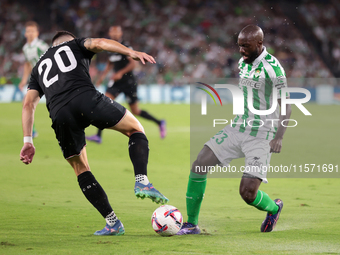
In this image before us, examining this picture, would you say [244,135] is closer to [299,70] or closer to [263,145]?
[263,145]

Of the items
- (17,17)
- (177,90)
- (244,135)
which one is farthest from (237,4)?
(244,135)

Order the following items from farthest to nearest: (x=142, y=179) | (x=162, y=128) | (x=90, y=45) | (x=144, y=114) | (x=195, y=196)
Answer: (x=162, y=128)
(x=144, y=114)
(x=195, y=196)
(x=90, y=45)
(x=142, y=179)

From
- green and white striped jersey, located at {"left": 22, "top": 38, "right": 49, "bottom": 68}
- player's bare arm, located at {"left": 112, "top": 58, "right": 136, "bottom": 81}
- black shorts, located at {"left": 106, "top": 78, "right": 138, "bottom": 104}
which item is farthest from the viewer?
green and white striped jersey, located at {"left": 22, "top": 38, "right": 49, "bottom": 68}

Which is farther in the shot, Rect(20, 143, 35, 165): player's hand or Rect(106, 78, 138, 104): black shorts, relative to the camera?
Rect(106, 78, 138, 104): black shorts

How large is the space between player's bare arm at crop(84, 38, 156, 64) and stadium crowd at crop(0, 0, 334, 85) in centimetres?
1963

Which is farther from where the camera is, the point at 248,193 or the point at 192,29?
the point at 192,29

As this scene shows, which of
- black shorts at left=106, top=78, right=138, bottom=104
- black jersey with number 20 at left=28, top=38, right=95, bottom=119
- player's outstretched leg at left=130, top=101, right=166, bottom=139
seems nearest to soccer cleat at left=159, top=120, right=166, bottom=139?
player's outstretched leg at left=130, top=101, right=166, bottom=139

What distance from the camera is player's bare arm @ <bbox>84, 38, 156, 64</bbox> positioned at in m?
4.11

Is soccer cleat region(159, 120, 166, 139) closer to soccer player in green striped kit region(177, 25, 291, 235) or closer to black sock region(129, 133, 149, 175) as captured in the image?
soccer player in green striped kit region(177, 25, 291, 235)

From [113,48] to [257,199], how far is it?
2.00 metres

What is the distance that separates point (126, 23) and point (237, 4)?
259 inches

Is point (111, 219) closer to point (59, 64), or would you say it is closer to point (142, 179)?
point (142, 179)

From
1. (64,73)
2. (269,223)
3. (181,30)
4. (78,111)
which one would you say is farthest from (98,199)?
(181,30)

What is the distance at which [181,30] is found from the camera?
27.3 m
